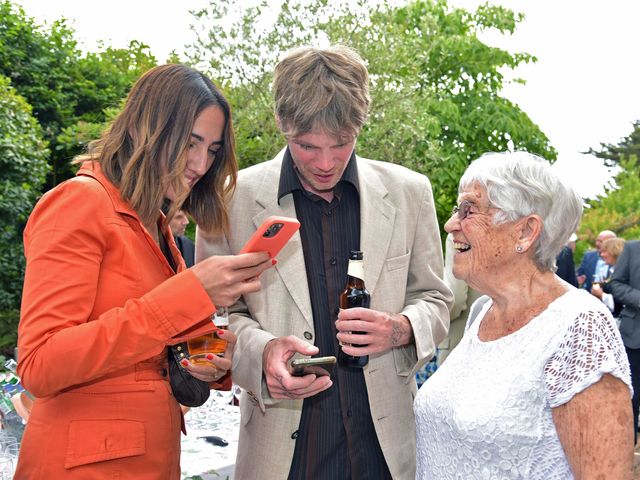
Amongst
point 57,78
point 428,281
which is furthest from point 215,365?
point 57,78

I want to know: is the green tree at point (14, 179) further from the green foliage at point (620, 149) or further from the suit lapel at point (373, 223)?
the green foliage at point (620, 149)

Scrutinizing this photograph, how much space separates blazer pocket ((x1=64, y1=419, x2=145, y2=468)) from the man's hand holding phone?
1.64 ft

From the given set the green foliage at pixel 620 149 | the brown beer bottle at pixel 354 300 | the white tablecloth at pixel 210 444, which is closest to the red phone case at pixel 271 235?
the brown beer bottle at pixel 354 300

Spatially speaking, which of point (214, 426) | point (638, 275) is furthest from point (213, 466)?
point (638, 275)

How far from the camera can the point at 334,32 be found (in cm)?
1102

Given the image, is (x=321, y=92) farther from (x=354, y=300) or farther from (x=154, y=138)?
(x=354, y=300)

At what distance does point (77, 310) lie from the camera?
1977 mm

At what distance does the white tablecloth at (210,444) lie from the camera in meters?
3.43

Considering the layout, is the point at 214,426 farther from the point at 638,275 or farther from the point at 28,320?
the point at 638,275

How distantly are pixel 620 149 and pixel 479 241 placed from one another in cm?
4767

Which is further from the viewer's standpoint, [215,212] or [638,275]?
[638,275]

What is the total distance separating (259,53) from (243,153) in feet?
5.34

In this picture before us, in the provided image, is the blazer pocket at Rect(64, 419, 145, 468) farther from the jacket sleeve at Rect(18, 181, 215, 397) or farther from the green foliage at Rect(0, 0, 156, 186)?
the green foliage at Rect(0, 0, 156, 186)

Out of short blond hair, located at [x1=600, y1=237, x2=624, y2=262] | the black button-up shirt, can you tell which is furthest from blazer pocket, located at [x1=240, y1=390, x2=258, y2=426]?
short blond hair, located at [x1=600, y1=237, x2=624, y2=262]
